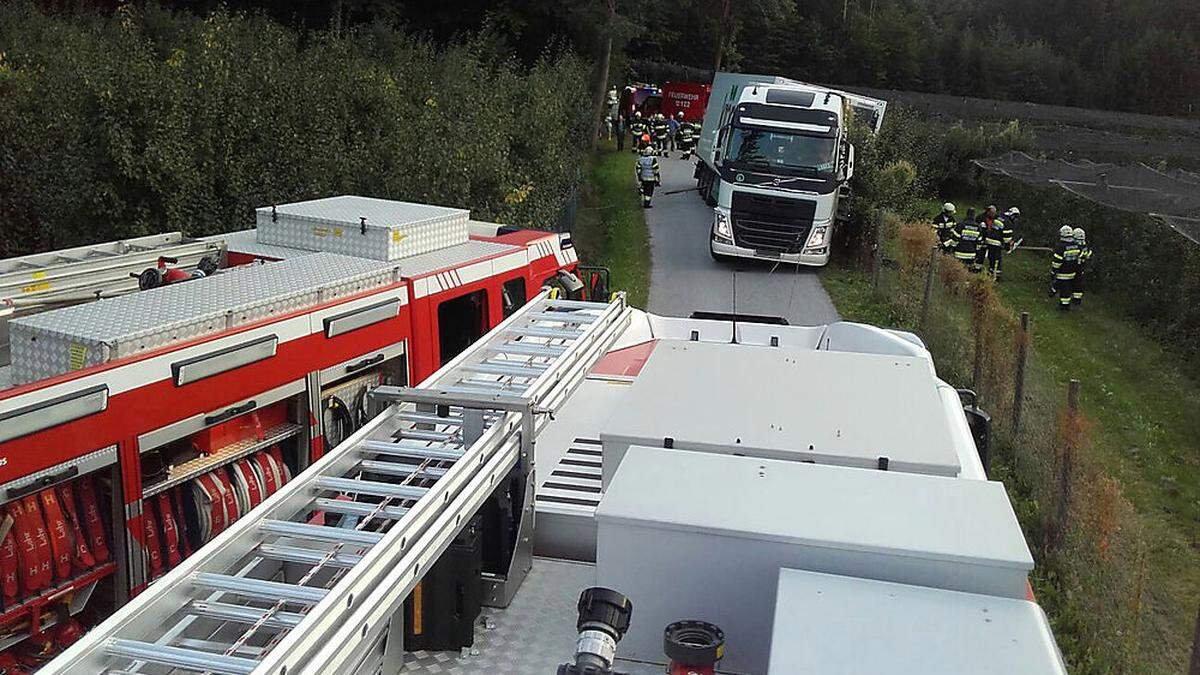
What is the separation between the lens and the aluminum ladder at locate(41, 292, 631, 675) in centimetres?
257

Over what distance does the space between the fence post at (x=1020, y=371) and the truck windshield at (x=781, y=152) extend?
31.2 feet

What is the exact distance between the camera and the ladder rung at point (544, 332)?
19.6ft

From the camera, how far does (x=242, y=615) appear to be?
2.81m

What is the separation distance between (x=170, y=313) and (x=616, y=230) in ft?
60.5

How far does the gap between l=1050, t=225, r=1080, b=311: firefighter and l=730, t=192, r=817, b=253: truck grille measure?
4535 mm

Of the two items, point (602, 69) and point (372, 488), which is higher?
point (602, 69)

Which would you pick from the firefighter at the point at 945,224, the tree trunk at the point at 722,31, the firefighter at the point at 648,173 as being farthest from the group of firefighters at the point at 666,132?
the firefighter at the point at 945,224

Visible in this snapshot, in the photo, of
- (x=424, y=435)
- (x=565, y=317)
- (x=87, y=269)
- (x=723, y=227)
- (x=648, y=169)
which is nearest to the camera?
(x=424, y=435)

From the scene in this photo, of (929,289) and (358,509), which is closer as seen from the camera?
(358,509)

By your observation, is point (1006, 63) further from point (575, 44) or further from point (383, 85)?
point (383, 85)

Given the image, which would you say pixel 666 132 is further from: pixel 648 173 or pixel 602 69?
pixel 648 173

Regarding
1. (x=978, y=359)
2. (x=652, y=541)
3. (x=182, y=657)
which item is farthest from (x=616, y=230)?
(x=182, y=657)

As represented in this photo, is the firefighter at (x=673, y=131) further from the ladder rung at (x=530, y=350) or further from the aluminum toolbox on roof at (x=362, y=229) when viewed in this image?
the ladder rung at (x=530, y=350)

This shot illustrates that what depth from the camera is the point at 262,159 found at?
13.9m
